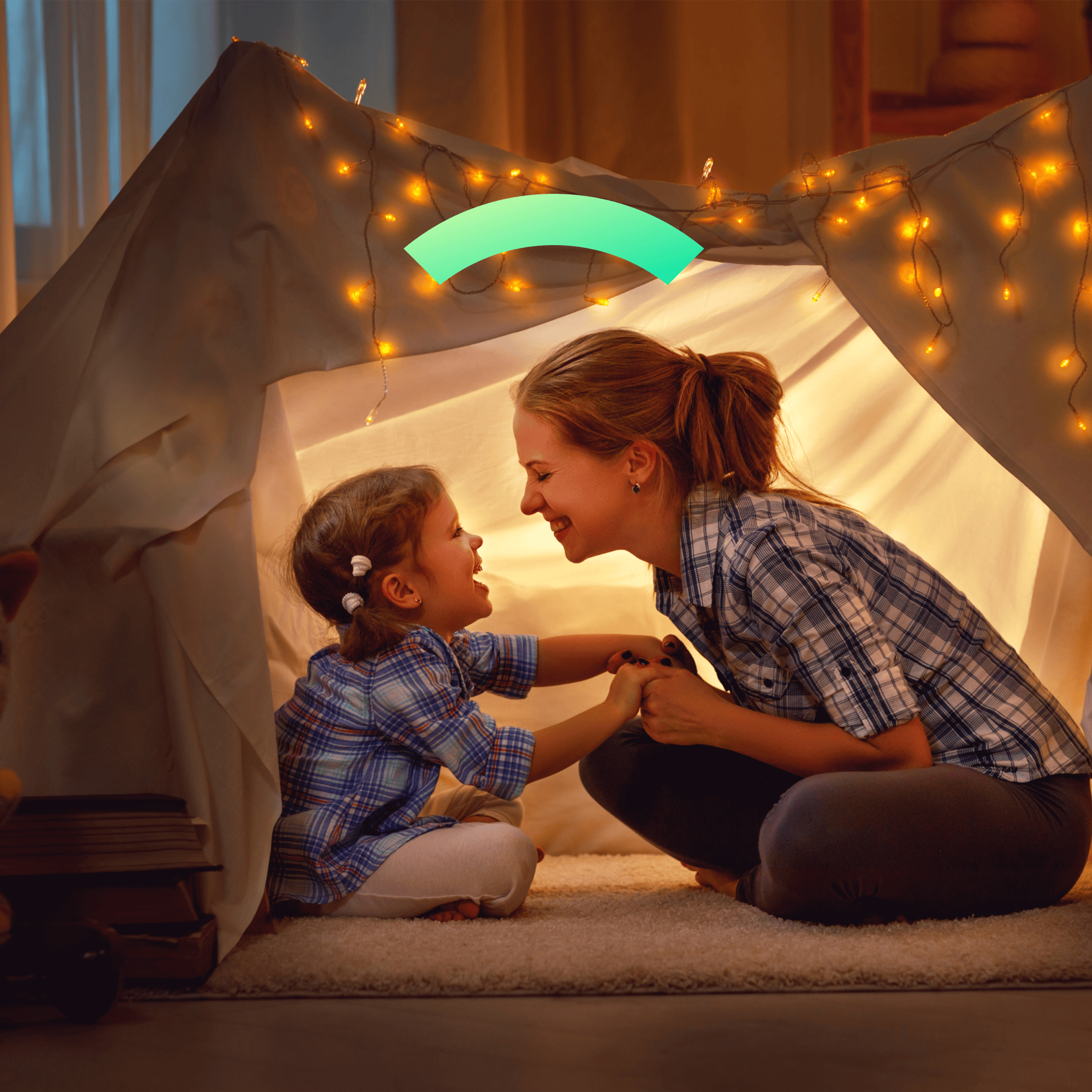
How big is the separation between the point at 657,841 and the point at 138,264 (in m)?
0.86

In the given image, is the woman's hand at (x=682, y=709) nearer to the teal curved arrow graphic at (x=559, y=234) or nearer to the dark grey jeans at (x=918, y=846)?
the dark grey jeans at (x=918, y=846)

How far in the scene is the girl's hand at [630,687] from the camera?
1.25 m

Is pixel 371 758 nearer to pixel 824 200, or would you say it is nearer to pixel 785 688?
pixel 785 688

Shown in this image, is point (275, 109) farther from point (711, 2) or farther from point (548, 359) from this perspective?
point (711, 2)

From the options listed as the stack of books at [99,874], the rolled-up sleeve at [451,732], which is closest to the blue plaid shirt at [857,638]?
the rolled-up sleeve at [451,732]

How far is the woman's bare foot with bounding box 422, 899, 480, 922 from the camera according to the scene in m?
1.18

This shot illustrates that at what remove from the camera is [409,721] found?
48.4 inches

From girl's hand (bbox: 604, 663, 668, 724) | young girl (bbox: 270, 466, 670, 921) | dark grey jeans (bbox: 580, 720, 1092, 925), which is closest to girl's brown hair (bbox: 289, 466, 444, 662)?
young girl (bbox: 270, 466, 670, 921)

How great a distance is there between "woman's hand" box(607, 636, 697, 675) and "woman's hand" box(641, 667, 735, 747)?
11cm

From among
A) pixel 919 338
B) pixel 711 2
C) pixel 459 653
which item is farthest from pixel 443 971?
pixel 711 2

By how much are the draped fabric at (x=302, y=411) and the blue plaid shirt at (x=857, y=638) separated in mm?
175

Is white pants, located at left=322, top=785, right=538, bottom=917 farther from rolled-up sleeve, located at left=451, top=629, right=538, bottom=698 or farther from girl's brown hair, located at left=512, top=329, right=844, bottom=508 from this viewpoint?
girl's brown hair, located at left=512, top=329, right=844, bottom=508

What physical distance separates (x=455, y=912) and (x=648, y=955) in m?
0.27

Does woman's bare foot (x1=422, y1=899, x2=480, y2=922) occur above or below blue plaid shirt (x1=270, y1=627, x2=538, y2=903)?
below
